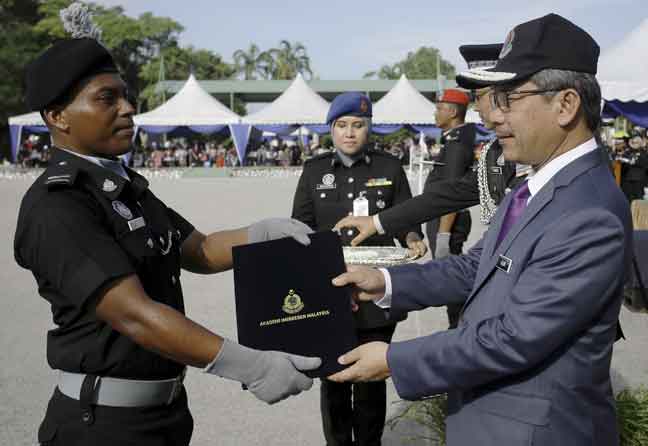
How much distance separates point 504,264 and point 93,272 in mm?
1132

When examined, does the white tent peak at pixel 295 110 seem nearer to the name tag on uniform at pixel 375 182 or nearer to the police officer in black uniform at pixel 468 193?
the name tag on uniform at pixel 375 182

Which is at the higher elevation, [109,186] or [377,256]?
[109,186]

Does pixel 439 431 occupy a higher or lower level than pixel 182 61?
lower

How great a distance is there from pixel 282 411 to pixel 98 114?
9.06ft

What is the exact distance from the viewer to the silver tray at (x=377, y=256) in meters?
2.68

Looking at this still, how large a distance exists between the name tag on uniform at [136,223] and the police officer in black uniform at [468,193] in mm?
1426

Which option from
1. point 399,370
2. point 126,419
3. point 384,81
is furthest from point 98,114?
point 384,81

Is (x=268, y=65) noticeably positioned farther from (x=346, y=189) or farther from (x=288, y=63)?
(x=346, y=189)

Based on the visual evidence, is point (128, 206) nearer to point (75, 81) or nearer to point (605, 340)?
point (75, 81)

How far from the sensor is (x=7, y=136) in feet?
149

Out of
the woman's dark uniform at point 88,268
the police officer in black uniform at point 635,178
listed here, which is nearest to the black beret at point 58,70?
the woman's dark uniform at point 88,268

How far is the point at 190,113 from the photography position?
2842 centimetres

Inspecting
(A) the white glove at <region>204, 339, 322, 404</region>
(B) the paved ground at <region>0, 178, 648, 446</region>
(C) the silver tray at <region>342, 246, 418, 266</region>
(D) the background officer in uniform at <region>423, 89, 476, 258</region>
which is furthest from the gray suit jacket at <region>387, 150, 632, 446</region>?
(D) the background officer in uniform at <region>423, 89, 476, 258</region>

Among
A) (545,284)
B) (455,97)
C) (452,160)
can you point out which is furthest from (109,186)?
(455,97)
